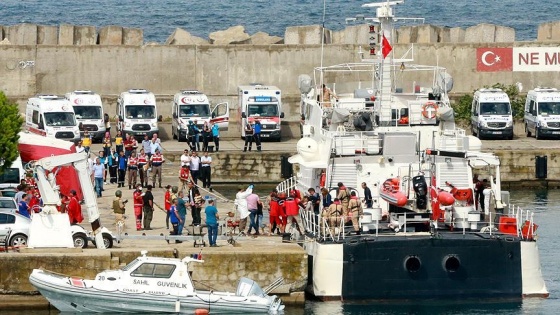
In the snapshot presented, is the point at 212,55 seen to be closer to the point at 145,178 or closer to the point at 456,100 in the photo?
the point at 456,100

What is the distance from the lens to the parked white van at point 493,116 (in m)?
69.3

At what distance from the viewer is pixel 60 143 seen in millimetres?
52031

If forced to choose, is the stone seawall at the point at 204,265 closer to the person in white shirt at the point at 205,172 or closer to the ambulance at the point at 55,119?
the person in white shirt at the point at 205,172

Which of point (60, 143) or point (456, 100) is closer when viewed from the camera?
point (60, 143)

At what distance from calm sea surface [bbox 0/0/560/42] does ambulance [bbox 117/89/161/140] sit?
6812 centimetres

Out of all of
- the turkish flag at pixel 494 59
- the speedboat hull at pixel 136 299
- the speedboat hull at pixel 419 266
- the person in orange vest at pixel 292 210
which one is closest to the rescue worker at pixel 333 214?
the speedboat hull at pixel 419 266

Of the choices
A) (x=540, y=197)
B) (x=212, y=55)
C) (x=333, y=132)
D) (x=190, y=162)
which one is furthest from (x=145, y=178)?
(x=212, y=55)

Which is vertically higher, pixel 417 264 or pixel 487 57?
pixel 487 57

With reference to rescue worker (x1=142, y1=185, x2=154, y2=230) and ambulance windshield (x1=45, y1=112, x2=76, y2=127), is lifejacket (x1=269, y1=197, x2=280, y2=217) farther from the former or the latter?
ambulance windshield (x1=45, y1=112, x2=76, y2=127)

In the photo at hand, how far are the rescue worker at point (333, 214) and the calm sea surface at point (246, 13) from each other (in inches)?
3731

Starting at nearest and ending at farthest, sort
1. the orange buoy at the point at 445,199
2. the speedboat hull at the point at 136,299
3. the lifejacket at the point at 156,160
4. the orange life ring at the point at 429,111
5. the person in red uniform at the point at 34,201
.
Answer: the speedboat hull at the point at 136,299
the orange buoy at the point at 445,199
the person in red uniform at the point at 34,201
the orange life ring at the point at 429,111
the lifejacket at the point at 156,160

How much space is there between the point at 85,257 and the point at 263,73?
35827 millimetres

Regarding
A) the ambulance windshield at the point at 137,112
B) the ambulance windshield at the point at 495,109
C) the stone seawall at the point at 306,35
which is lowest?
the ambulance windshield at the point at 137,112

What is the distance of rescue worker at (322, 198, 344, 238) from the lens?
41.1 metres
